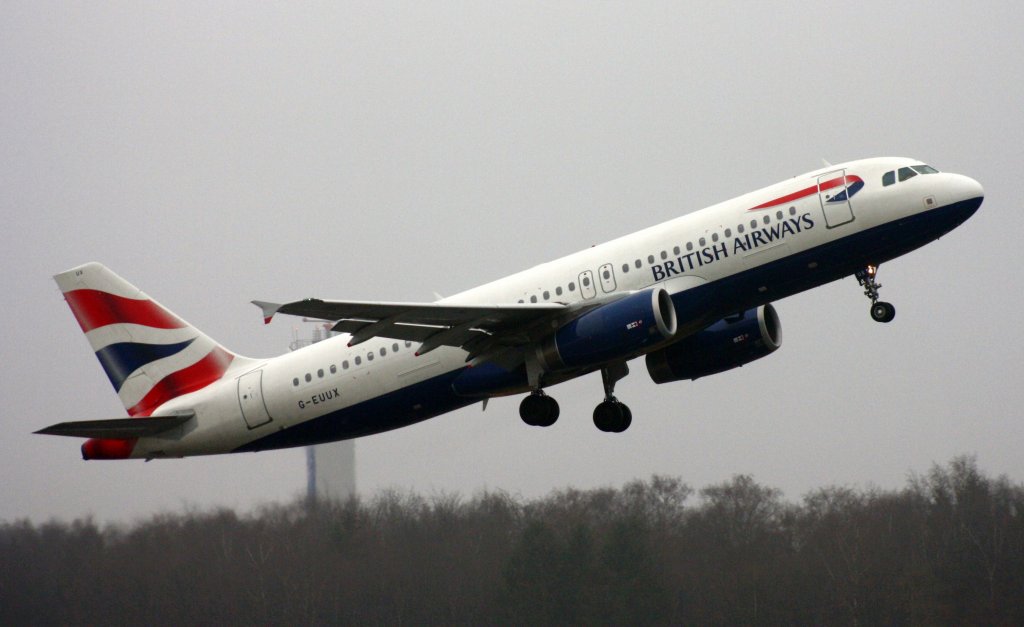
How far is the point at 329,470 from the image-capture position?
6612 centimetres

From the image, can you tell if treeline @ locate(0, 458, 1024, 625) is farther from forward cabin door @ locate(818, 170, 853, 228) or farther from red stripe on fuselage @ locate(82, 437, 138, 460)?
forward cabin door @ locate(818, 170, 853, 228)

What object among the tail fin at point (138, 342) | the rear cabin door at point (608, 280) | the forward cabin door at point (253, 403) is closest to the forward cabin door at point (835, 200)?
the rear cabin door at point (608, 280)

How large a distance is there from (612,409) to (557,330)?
187 inches

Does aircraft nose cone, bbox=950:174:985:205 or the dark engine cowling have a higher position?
aircraft nose cone, bbox=950:174:985:205

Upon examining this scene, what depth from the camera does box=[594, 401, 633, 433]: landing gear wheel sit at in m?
36.0

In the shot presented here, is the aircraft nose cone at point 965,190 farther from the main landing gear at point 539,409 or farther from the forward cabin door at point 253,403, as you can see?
the forward cabin door at point 253,403

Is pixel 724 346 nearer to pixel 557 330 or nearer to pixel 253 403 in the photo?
pixel 557 330

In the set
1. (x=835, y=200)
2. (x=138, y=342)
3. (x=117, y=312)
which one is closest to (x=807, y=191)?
(x=835, y=200)

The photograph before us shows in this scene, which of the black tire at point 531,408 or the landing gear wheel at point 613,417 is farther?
the landing gear wheel at point 613,417

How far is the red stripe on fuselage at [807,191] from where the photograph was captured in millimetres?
31672

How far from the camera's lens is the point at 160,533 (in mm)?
53969

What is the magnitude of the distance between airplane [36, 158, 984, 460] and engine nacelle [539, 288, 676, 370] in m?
0.04

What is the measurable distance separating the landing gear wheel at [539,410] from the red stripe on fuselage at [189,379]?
345 inches

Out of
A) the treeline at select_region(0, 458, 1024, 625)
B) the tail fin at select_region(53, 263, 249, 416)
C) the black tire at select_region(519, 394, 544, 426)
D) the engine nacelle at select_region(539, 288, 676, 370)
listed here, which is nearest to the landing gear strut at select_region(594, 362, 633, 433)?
the black tire at select_region(519, 394, 544, 426)
